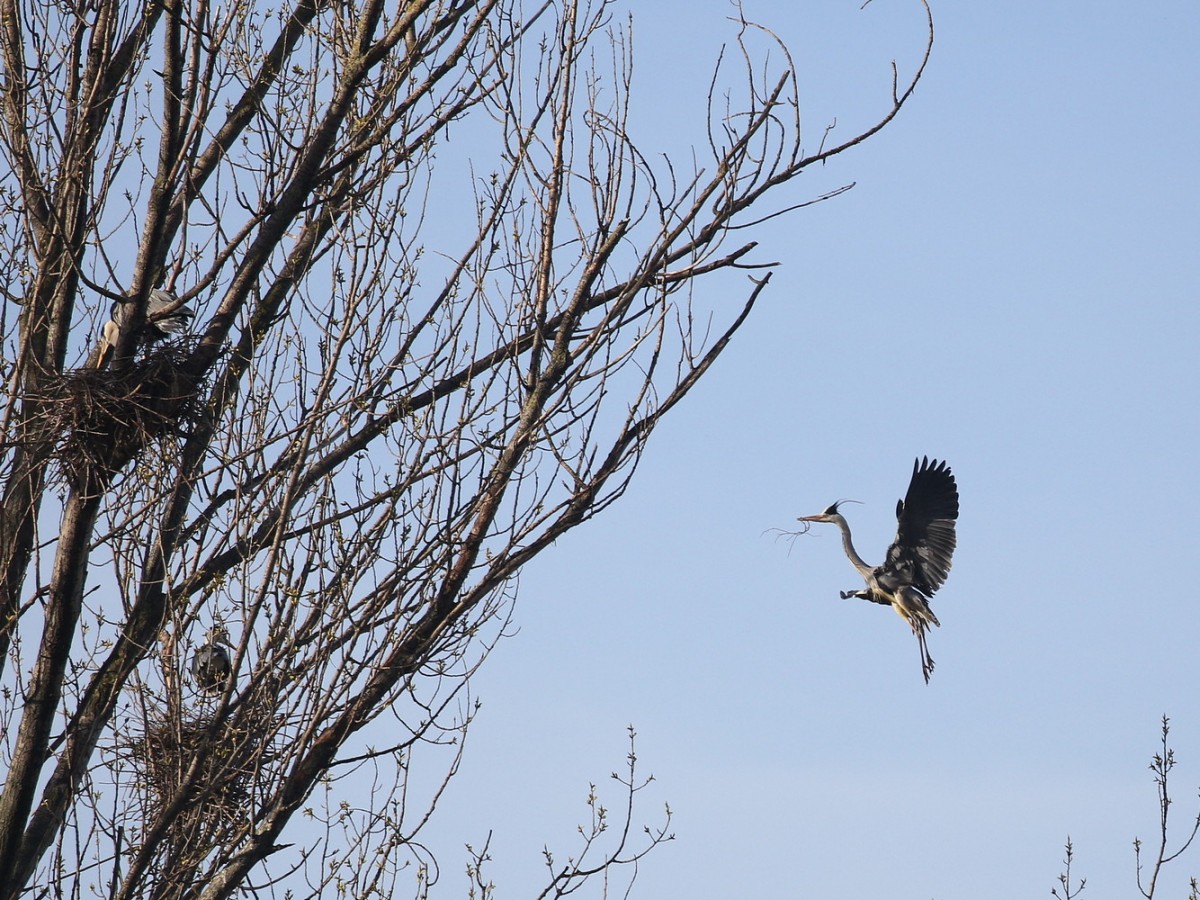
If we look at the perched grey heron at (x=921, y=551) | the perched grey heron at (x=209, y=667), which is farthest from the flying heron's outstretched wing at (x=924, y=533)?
the perched grey heron at (x=209, y=667)

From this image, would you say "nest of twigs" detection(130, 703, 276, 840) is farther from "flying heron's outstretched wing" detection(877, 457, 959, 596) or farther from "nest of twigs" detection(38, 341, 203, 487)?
"flying heron's outstretched wing" detection(877, 457, 959, 596)

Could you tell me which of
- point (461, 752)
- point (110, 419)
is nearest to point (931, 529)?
point (461, 752)

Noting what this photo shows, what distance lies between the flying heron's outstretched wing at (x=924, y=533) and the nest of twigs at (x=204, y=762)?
5.63 m

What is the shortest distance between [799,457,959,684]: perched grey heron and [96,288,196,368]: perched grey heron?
5.45 meters

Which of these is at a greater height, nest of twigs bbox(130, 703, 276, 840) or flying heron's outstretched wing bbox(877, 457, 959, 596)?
flying heron's outstretched wing bbox(877, 457, 959, 596)

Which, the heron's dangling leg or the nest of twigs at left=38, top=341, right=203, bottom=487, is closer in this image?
the nest of twigs at left=38, top=341, right=203, bottom=487

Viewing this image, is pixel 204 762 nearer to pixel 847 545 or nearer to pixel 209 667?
pixel 209 667

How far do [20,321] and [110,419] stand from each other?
1.79 ft

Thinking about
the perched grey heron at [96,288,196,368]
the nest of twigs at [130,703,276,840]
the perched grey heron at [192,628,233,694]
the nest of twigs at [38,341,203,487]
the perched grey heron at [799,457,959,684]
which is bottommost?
the nest of twigs at [130,703,276,840]

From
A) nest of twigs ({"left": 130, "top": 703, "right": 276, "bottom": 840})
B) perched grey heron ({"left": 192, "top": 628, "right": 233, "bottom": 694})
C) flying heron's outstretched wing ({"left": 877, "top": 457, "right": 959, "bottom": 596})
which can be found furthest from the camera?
flying heron's outstretched wing ({"left": 877, "top": 457, "right": 959, "bottom": 596})

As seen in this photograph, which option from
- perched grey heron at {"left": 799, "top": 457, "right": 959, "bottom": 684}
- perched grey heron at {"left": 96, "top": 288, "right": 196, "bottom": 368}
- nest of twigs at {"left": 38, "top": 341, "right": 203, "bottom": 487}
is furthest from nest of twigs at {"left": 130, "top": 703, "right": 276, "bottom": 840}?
perched grey heron at {"left": 799, "top": 457, "right": 959, "bottom": 684}

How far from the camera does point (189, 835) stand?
443cm

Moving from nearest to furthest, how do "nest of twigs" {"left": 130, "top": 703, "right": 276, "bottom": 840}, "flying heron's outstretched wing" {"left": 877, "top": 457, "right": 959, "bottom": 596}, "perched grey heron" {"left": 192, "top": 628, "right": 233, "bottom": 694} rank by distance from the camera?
"nest of twigs" {"left": 130, "top": 703, "right": 276, "bottom": 840} → "perched grey heron" {"left": 192, "top": 628, "right": 233, "bottom": 694} → "flying heron's outstretched wing" {"left": 877, "top": 457, "right": 959, "bottom": 596}

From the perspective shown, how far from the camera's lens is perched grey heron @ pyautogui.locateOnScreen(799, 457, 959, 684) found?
9.46 metres
